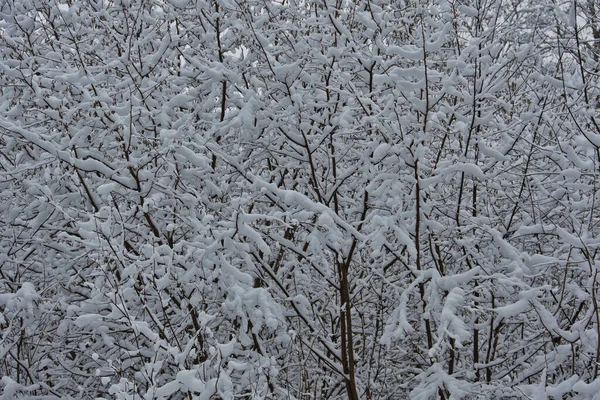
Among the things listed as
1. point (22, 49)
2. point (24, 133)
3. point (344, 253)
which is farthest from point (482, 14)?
point (22, 49)

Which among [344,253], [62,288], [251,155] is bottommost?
[62,288]

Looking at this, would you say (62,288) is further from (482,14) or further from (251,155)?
(482,14)

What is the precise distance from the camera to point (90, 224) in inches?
125

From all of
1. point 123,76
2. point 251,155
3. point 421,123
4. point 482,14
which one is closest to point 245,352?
point 251,155

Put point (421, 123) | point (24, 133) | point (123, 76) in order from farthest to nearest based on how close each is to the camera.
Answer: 1. point (123, 76)
2. point (421, 123)
3. point (24, 133)

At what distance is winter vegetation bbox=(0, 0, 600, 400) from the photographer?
3398 mm

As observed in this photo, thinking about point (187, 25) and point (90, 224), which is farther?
point (187, 25)

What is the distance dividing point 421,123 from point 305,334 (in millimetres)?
2165

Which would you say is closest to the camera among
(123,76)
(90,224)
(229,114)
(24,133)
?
(90,224)

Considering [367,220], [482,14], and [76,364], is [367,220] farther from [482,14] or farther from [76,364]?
[76,364]

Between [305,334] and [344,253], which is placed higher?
[344,253]

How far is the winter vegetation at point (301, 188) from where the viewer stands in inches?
134

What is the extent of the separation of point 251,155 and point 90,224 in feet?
5.43

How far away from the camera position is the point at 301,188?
15.4 feet
